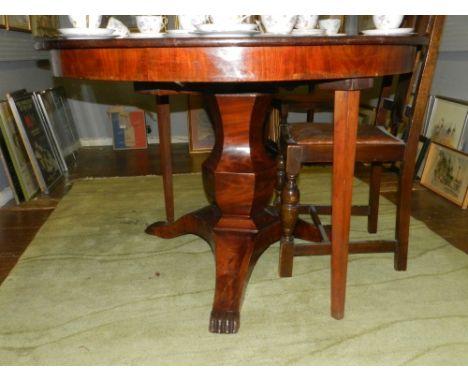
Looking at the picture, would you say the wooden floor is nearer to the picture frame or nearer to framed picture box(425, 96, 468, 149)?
the picture frame

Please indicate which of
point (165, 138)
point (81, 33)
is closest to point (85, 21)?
point (81, 33)

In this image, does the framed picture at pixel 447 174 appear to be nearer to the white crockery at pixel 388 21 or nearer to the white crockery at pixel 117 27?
the white crockery at pixel 388 21

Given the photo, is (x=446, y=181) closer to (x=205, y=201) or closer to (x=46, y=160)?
(x=205, y=201)

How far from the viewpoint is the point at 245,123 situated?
1483 mm

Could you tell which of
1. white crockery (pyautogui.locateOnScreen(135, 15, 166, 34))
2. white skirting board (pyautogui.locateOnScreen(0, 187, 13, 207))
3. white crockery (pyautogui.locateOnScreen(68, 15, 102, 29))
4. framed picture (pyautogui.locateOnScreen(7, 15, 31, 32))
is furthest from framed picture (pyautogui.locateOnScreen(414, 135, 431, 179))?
framed picture (pyautogui.locateOnScreen(7, 15, 31, 32))

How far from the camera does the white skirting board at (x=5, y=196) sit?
243 cm

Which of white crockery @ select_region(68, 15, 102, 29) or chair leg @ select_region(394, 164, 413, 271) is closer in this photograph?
white crockery @ select_region(68, 15, 102, 29)

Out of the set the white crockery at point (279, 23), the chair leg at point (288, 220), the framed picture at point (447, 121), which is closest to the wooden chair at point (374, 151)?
the chair leg at point (288, 220)

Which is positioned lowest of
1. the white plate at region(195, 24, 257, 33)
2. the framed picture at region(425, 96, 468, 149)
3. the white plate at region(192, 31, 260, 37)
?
the framed picture at region(425, 96, 468, 149)

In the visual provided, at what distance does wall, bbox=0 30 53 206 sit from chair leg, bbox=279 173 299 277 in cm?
167

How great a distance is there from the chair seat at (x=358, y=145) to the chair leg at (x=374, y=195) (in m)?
0.31

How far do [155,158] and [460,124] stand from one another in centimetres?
211

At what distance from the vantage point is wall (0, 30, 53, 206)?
261 centimetres
